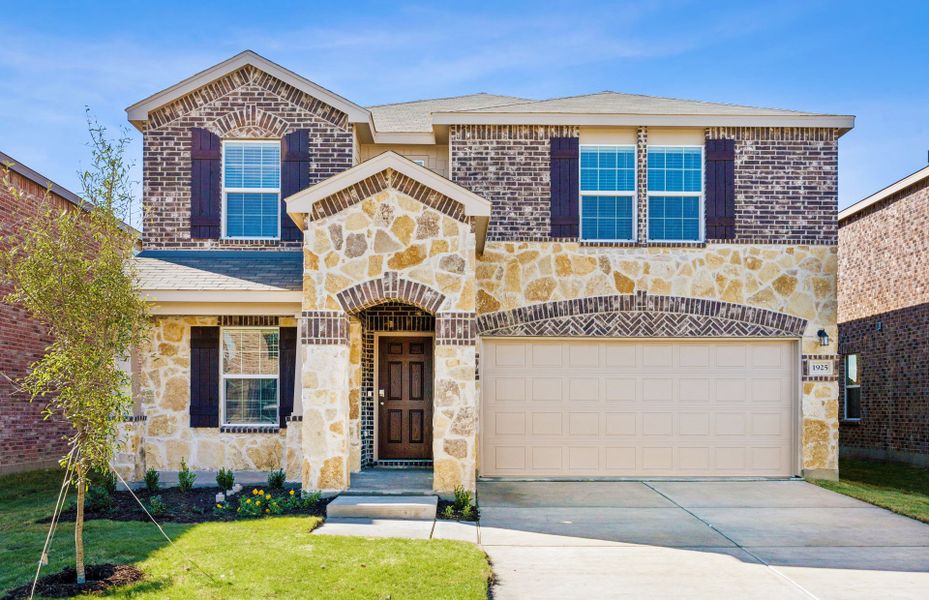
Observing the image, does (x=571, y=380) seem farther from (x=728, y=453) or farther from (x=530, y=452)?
(x=728, y=453)

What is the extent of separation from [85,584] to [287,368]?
621 cm

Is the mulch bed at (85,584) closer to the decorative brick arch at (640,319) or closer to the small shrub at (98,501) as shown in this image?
the small shrub at (98,501)

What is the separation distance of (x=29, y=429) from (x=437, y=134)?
9.18 metres

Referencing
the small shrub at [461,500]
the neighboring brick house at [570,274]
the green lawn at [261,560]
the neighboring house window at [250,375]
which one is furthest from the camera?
the neighboring brick house at [570,274]

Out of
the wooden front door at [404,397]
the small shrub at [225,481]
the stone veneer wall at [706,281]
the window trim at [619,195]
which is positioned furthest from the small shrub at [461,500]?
the window trim at [619,195]

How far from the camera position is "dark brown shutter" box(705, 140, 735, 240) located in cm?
1348

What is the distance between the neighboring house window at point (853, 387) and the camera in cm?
1861

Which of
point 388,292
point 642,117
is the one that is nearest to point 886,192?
point 642,117

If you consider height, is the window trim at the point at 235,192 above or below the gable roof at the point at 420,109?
below

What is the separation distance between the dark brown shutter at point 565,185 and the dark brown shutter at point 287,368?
4.70 metres

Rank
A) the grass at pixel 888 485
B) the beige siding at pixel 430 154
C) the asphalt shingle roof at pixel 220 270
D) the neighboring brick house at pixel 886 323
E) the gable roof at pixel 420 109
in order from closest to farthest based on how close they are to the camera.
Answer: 1. the grass at pixel 888 485
2. the asphalt shingle roof at pixel 220 270
3. the beige siding at pixel 430 154
4. the gable roof at pixel 420 109
5. the neighboring brick house at pixel 886 323

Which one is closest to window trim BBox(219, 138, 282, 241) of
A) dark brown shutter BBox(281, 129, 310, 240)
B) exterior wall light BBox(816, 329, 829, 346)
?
dark brown shutter BBox(281, 129, 310, 240)

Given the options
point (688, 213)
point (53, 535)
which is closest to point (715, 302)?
point (688, 213)

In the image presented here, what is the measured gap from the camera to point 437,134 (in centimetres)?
1384
